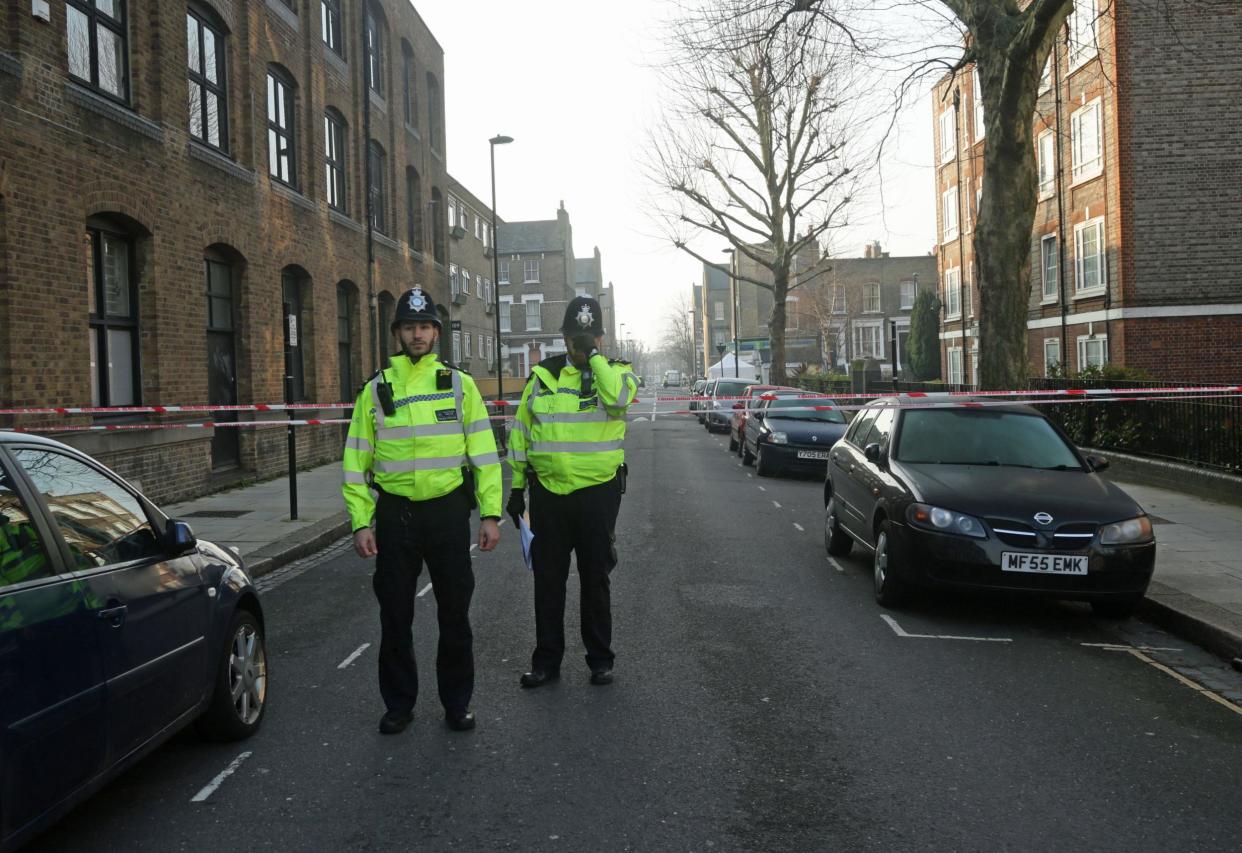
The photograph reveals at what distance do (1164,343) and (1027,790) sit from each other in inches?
911

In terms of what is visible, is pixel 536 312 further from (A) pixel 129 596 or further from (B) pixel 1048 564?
(A) pixel 129 596

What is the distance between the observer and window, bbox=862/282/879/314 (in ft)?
238

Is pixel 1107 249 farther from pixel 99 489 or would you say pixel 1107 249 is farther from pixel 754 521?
pixel 99 489

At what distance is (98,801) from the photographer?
3.98 m

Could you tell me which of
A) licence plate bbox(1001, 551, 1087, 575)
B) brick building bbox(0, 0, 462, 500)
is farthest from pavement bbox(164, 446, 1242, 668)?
brick building bbox(0, 0, 462, 500)

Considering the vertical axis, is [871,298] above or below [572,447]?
above

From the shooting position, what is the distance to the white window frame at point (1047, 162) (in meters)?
28.0

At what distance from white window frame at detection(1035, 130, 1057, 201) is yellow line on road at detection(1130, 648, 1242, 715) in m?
24.6

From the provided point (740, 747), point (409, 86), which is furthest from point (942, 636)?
point (409, 86)

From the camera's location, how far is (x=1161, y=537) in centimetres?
1002

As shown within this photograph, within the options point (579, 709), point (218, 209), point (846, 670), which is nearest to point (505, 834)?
point (579, 709)

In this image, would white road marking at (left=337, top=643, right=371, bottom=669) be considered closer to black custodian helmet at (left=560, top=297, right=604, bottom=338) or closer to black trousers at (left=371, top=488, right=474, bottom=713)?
black trousers at (left=371, top=488, right=474, bottom=713)

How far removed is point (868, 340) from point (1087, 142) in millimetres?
46713

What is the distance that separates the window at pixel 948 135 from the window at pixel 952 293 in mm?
4097
